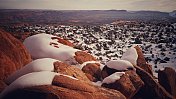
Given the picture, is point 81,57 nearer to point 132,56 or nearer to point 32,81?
point 132,56

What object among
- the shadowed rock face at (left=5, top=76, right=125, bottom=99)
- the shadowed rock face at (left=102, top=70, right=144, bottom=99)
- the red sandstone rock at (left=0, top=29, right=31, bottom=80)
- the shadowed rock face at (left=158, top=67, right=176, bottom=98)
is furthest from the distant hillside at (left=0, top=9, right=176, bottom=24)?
the shadowed rock face at (left=5, top=76, right=125, bottom=99)

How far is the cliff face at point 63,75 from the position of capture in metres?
2.46

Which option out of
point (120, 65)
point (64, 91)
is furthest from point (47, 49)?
point (64, 91)

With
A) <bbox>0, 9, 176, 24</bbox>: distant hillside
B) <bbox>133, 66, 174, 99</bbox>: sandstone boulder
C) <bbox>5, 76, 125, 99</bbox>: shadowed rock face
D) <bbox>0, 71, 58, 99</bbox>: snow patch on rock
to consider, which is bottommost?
<bbox>133, 66, 174, 99</bbox>: sandstone boulder

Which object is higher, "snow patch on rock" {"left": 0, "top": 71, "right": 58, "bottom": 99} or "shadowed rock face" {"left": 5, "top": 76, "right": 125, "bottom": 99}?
"snow patch on rock" {"left": 0, "top": 71, "right": 58, "bottom": 99}

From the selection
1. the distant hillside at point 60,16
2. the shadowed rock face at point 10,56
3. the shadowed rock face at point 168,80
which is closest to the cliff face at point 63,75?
the shadowed rock face at point 10,56

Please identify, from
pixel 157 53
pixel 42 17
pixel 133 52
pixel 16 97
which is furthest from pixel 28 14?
pixel 157 53

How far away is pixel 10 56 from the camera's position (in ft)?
11.7

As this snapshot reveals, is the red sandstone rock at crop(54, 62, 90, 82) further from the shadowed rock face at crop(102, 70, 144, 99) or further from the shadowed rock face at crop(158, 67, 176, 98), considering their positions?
the shadowed rock face at crop(158, 67, 176, 98)

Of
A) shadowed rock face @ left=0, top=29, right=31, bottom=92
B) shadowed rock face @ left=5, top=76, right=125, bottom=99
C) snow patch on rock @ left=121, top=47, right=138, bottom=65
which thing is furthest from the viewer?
snow patch on rock @ left=121, top=47, right=138, bottom=65

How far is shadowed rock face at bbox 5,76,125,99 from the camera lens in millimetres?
2383

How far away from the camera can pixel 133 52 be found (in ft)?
16.0

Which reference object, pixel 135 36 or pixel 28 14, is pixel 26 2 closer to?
pixel 28 14

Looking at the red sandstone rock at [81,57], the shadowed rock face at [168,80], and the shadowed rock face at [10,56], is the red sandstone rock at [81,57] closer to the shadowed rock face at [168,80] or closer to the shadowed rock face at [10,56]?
the shadowed rock face at [10,56]
